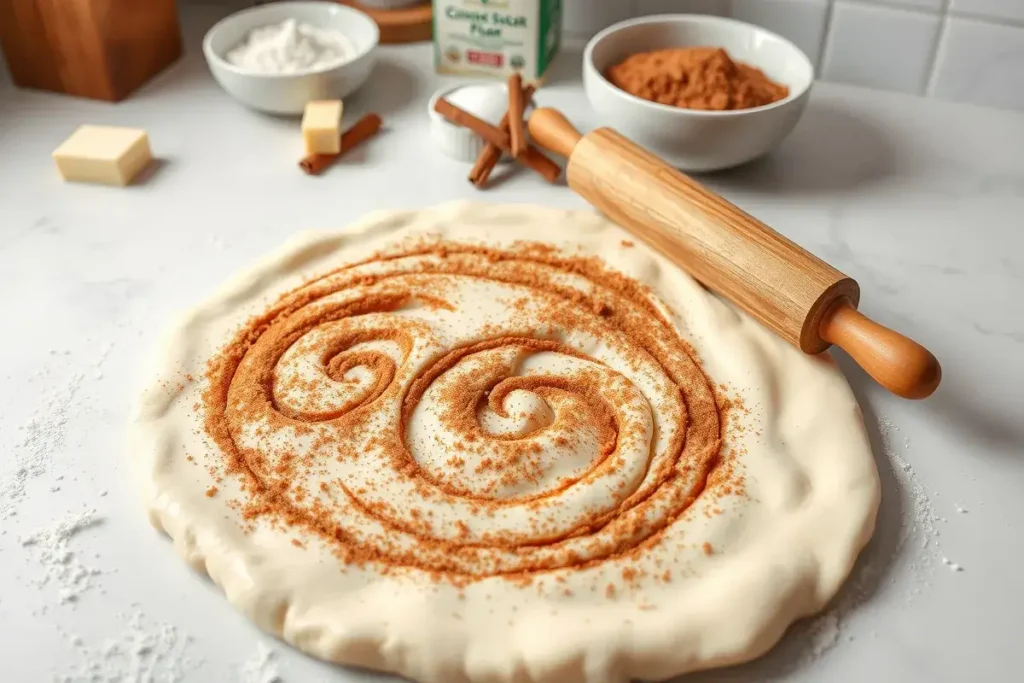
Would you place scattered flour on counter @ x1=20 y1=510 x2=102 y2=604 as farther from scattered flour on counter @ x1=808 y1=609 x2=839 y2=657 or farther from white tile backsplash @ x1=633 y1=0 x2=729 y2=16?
white tile backsplash @ x1=633 y1=0 x2=729 y2=16

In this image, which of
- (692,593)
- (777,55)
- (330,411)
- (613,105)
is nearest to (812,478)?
(692,593)

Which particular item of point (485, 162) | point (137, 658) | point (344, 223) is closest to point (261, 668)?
point (137, 658)

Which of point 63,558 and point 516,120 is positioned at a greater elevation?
point 516,120

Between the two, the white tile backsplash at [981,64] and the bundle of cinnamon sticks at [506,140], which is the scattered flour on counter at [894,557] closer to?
the bundle of cinnamon sticks at [506,140]

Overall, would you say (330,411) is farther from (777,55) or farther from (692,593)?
(777,55)

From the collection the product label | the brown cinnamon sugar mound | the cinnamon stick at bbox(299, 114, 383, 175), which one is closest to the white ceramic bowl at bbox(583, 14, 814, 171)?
the brown cinnamon sugar mound

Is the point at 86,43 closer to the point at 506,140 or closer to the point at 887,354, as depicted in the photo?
the point at 506,140
